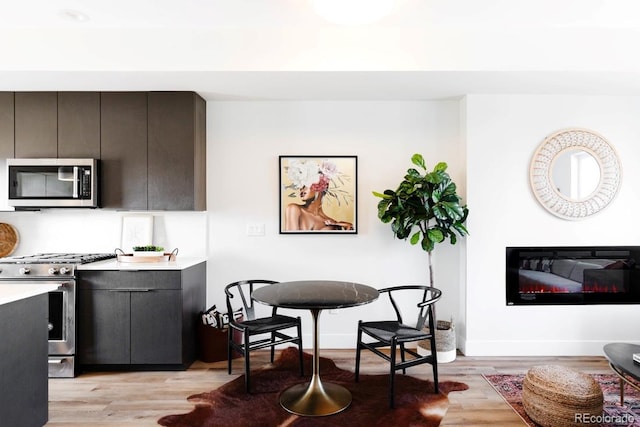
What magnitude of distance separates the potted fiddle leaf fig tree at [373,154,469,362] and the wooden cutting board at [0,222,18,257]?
329 cm

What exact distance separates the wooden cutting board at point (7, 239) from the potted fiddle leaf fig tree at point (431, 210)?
329 cm

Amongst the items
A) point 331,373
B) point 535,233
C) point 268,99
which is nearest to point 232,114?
point 268,99

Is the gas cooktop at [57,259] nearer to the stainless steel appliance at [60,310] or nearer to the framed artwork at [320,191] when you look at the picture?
the stainless steel appliance at [60,310]

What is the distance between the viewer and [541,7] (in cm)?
259

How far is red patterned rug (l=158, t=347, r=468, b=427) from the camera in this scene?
2389 mm

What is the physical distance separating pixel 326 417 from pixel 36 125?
328 cm

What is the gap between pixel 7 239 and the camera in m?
3.61

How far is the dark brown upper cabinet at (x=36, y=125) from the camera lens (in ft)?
11.0

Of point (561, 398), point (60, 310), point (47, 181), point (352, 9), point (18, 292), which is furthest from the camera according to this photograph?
point (47, 181)

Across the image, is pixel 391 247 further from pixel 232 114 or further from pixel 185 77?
pixel 185 77

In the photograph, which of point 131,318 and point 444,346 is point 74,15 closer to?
point 131,318

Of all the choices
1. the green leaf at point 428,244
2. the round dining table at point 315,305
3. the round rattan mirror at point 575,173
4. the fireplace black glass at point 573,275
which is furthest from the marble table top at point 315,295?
the round rattan mirror at point 575,173

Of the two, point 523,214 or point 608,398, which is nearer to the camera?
point 608,398
